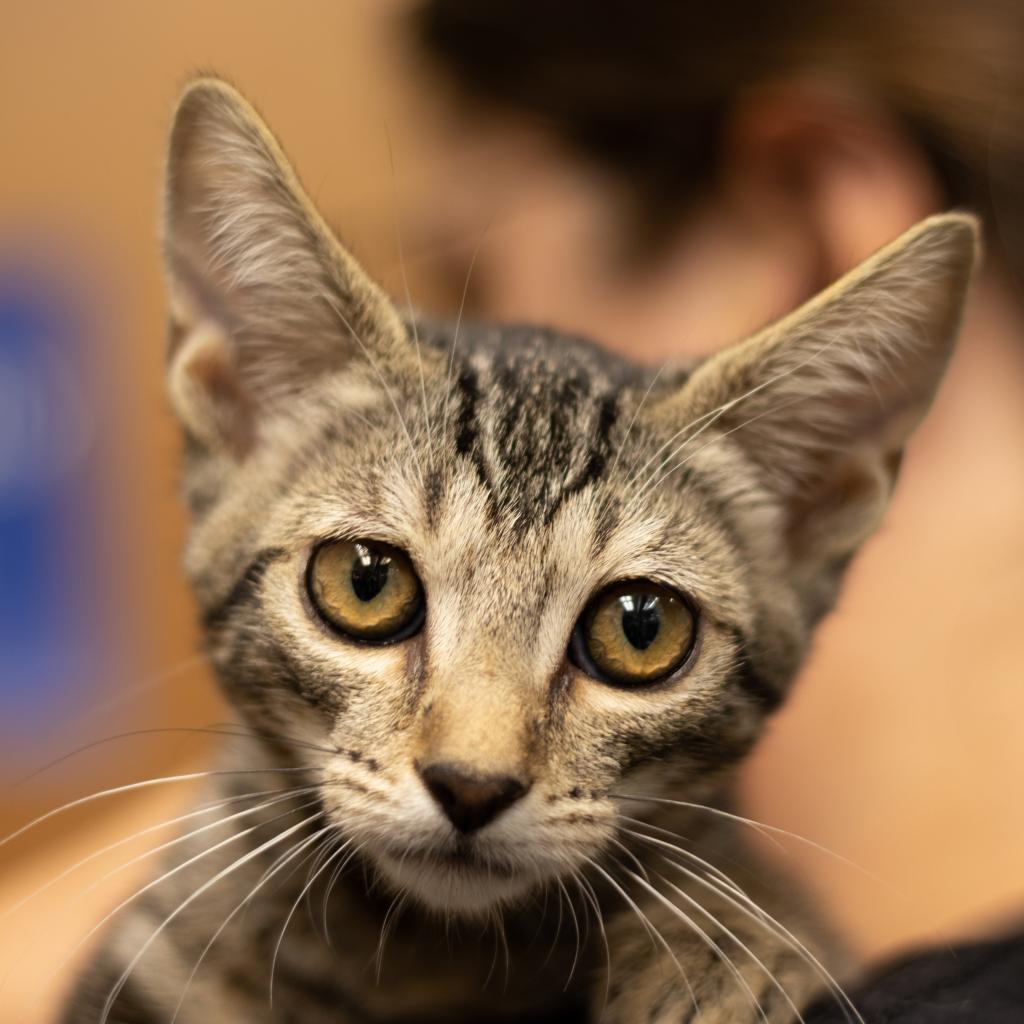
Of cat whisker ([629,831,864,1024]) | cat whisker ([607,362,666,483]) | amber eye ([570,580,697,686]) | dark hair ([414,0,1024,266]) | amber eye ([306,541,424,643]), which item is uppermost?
dark hair ([414,0,1024,266])

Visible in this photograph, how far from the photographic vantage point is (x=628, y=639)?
0.64 meters

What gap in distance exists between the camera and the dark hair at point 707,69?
0.98m

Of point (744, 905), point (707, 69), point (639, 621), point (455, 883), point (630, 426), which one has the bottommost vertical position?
point (744, 905)

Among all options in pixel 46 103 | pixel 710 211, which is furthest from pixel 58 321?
pixel 710 211

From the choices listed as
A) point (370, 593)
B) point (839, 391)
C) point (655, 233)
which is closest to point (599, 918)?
point (370, 593)

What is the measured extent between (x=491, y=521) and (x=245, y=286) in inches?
9.9

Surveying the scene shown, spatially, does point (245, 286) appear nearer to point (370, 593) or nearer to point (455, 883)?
point (370, 593)

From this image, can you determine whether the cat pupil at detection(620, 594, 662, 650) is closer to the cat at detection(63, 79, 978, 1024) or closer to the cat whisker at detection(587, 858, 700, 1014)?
the cat at detection(63, 79, 978, 1024)

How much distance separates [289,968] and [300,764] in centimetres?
17

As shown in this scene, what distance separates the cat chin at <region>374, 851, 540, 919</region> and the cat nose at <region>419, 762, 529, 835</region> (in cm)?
4

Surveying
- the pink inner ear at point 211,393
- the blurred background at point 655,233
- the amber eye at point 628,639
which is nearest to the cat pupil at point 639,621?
the amber eye at point 628,639

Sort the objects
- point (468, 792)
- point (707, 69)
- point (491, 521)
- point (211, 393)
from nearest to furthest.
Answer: point (468, 792), point (491, 521), point (211, 393), point (707, 69)

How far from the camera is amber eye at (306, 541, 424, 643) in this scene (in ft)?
2.08

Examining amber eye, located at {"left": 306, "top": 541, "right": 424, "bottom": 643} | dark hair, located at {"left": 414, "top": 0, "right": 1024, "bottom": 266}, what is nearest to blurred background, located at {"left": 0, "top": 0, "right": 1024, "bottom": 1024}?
dark hair, located at {"left": 414, "top": 0, "right": 1024, "bottom": 266}
